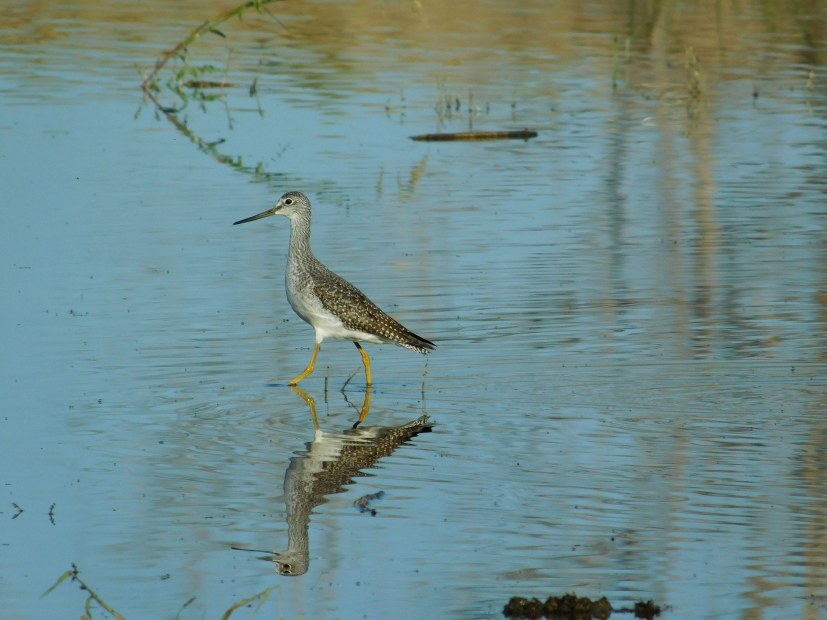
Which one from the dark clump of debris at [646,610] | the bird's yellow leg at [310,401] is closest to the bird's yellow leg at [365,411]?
the bird's yellow leg at [310,401]

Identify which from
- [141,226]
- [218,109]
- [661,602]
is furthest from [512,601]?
[218,109]

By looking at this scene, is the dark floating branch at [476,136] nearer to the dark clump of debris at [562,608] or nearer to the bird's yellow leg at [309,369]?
the bird's yellow leg at [309,369]

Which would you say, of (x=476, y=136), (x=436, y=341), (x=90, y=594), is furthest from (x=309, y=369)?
(x=476, y=136)

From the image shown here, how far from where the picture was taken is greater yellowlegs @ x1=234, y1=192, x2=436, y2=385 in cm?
1123

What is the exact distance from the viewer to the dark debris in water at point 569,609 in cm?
668

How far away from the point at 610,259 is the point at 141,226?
15.4 feet

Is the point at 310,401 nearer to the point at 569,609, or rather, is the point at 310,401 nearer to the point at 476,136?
the point at 569,609

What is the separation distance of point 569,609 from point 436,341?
5336 mm

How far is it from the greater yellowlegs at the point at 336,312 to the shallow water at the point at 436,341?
311mm

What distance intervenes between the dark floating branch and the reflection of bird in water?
991 cm

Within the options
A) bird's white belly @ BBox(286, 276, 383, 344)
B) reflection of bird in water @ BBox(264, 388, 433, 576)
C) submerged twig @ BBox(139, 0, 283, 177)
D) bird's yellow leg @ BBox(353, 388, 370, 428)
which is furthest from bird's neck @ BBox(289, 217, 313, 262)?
submerged twig @ BBox(139, 0, 283, 177)

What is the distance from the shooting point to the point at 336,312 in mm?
11406

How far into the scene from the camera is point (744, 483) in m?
8.66

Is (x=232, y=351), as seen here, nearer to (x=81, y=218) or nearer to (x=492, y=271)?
(x=492, y=271)
